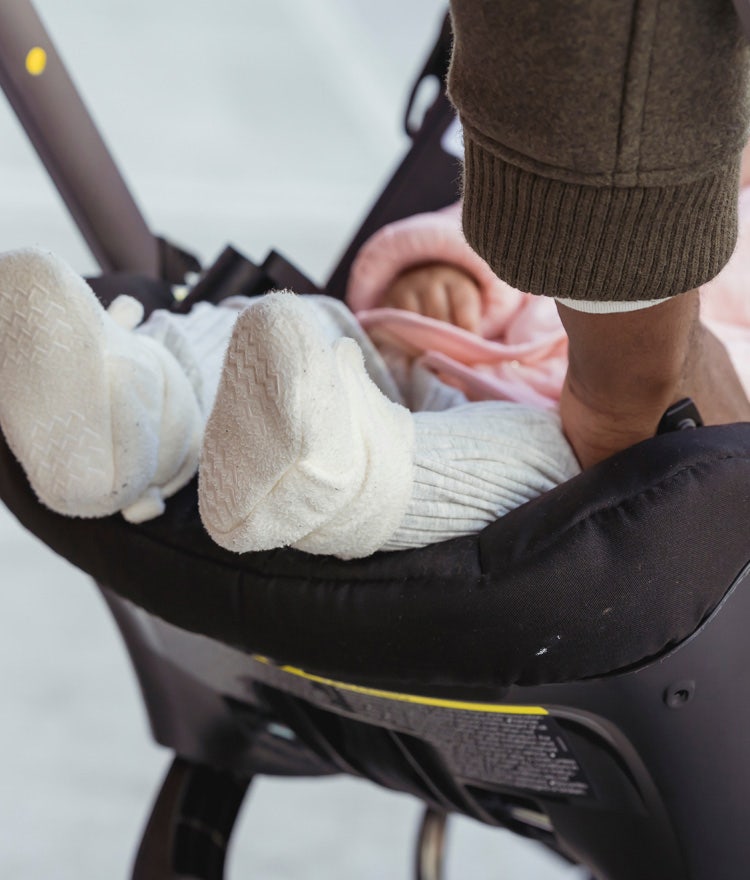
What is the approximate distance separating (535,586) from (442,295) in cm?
28

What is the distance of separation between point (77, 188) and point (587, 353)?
1.14ft

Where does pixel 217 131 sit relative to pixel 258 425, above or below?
below

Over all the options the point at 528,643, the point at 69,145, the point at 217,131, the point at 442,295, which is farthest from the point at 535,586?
the point at 217,131

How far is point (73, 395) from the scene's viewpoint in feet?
1.41

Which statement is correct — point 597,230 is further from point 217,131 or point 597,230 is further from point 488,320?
point 217,131

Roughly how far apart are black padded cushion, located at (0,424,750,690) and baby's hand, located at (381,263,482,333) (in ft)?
0.73

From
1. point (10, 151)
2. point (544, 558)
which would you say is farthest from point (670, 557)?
point (10, 151)

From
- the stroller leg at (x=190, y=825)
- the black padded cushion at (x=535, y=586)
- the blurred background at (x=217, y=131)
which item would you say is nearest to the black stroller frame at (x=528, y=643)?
the black padded cushion at (x=535, y=586)

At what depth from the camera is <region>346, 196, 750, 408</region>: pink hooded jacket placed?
0.57 m

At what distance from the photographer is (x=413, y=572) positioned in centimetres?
41

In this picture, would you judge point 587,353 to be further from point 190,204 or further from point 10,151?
point 10,151

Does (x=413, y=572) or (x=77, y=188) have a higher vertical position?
(x=77, y=188)

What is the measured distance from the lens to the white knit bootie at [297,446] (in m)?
0.37

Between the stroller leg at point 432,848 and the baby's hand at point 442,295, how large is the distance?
0.33 m
